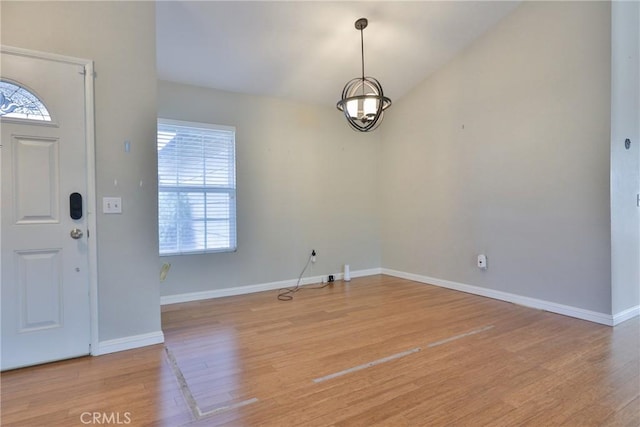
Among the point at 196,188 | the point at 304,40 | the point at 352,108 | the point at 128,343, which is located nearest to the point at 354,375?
the point at 128,343

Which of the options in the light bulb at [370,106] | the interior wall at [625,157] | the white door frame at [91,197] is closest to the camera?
the white door frame at [91,197]

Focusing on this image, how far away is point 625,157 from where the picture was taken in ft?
10.4

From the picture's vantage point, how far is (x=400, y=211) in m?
5.15

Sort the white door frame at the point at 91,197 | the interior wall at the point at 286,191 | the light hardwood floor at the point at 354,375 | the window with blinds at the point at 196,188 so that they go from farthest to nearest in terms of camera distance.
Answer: the interior wall at the point at 286,191, the window with blinds at the point at 196,188, the white door frame at the point at 91,197, the light hardwood floor at the point at 354,375

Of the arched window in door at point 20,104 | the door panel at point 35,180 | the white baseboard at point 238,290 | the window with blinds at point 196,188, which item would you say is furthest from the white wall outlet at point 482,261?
the arched window in door at point 20,104

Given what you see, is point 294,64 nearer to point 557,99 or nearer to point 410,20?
point 410,20

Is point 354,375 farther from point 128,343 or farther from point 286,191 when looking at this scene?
point 286,191

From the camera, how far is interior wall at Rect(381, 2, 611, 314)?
10.3 feet

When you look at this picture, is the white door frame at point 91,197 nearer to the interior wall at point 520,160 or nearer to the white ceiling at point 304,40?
the white ceiling at point 304,40

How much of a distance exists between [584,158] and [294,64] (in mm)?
3166

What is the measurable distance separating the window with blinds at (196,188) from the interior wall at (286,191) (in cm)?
11

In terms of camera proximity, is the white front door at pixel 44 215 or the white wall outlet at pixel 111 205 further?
the white wall outlet at pixel 111 205

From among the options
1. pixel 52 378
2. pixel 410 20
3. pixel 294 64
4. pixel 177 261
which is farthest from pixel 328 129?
pixel 52 378

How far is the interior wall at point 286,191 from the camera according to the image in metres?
4.02
